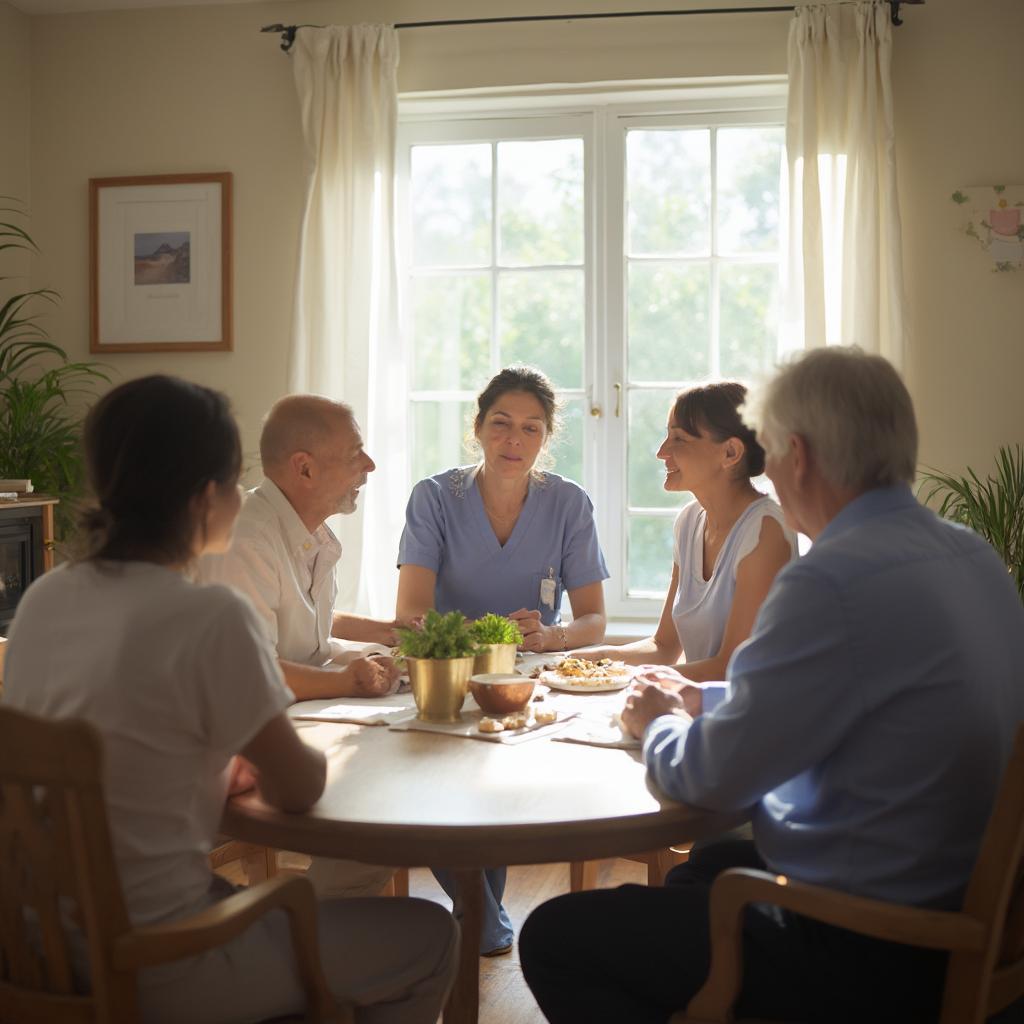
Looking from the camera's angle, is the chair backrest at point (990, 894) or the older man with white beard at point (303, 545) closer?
the chair backrest at point (990, 894)

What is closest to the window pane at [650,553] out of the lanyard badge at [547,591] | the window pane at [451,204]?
the window pane at [451,204]

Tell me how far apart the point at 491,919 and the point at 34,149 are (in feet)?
11.2

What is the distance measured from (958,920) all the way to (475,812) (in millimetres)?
569

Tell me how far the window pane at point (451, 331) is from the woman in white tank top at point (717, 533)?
6.16ft

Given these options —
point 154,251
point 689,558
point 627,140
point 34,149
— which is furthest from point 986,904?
point 34,149

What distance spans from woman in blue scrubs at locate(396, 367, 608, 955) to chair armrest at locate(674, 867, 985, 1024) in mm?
1574

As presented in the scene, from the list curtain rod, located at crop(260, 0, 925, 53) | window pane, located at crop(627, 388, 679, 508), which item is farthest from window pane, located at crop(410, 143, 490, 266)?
window pane, located at crop(627, 388, 679, 508)

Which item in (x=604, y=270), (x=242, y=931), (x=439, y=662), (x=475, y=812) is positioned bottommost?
(x=242, y=931)

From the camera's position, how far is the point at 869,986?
1375mm

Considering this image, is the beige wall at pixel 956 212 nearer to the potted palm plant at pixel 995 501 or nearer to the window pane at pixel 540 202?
the potted palm plant at pixel 995 501

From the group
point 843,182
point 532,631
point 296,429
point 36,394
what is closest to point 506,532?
point 532,631

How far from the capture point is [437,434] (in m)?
4.34

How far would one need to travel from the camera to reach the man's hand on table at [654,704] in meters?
1.77

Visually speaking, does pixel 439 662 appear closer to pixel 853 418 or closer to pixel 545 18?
pixel 853 418
